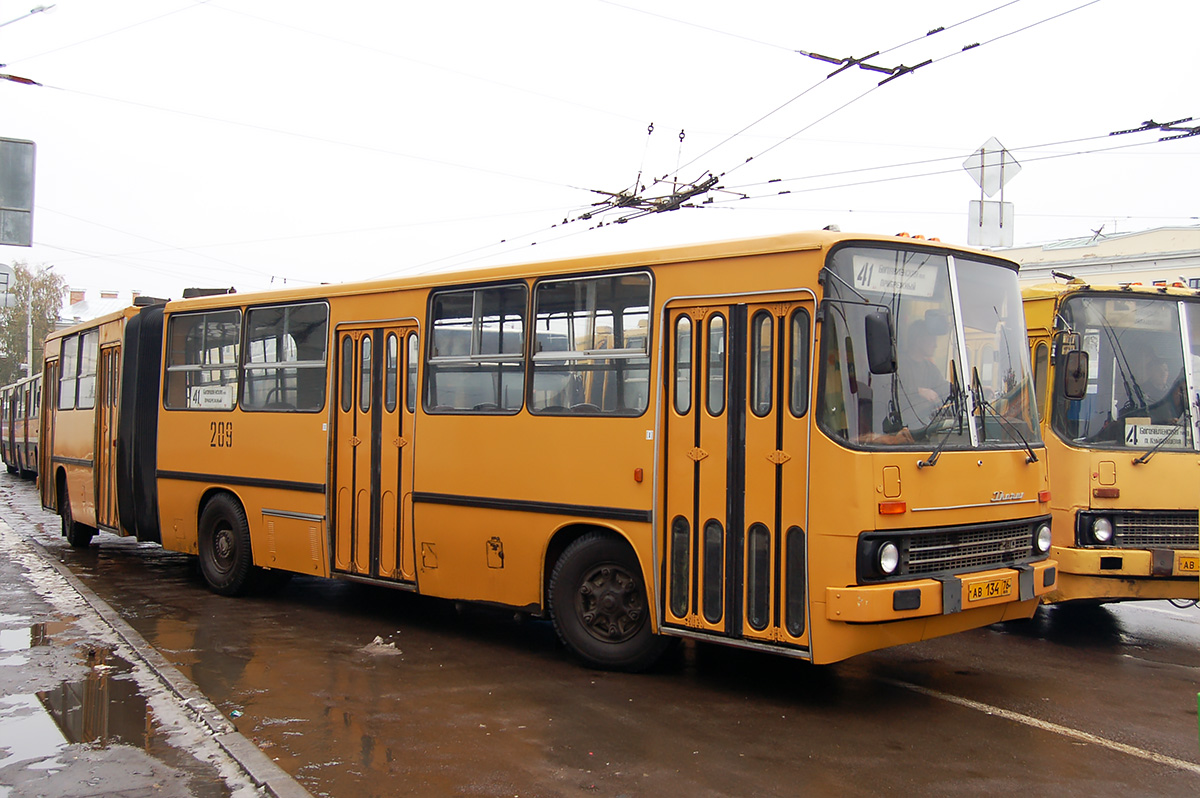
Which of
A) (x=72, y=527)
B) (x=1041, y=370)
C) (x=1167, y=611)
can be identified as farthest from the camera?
(x=72, y=527)

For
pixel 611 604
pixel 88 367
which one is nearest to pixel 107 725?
pixel 611 604

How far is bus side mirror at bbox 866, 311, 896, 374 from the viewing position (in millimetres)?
6250

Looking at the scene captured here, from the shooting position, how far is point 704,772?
5.48 m

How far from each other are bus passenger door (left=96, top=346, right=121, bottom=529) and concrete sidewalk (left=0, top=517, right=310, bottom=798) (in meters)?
3.75

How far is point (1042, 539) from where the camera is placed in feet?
24.1

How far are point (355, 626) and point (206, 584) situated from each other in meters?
3.16

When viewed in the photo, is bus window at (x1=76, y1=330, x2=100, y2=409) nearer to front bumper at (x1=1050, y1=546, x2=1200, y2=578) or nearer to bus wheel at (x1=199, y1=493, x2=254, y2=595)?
bus wheel at (x1=199, y1=493, x2=254, y2=595)

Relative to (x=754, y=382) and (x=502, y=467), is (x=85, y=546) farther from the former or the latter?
(x=754, y=382)

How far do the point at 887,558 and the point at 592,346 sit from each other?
8.72 ft

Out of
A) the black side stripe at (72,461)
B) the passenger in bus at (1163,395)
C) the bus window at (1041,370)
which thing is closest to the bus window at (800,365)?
the bus window at (1041,370)

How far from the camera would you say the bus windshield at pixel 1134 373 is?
348 inches

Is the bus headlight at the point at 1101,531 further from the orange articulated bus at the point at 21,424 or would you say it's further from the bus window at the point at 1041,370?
the orange articulated bus at the point at 21,424

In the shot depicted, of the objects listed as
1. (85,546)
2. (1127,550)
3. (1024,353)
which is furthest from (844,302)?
(85,546)

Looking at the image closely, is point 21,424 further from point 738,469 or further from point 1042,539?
point 1042,539
